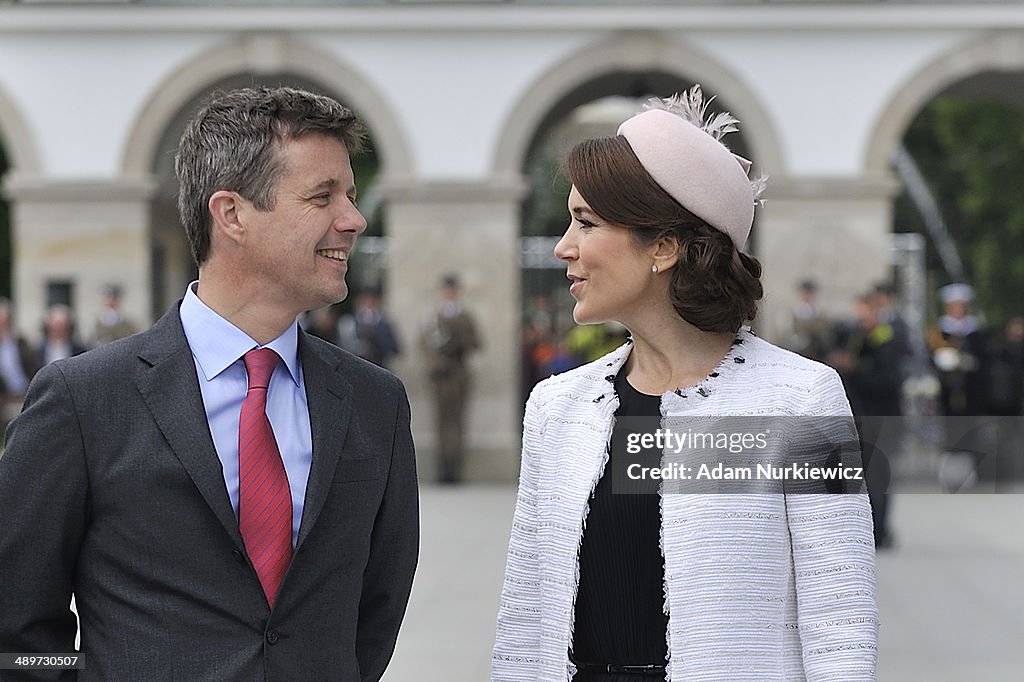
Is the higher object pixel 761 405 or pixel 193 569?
pixel 761 405

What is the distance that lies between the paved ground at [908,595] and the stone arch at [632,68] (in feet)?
13.3

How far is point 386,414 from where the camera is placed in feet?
9.93

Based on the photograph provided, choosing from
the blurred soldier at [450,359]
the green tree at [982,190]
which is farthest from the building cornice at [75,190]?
the green tree at [982,190]

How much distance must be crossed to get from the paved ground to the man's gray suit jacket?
459 centimetres

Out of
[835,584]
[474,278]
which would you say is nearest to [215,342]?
A: [835,584]

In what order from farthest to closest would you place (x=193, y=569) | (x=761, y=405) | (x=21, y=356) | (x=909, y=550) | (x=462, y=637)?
(x=21, y=356) < (x=909, y=550) < (x=462, y=637) < (x=761, y=405) < (x=193, y=569)

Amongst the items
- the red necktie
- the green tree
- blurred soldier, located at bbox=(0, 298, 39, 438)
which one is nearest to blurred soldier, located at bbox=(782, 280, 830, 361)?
blurred soldier, located at bbox=(0, 298, 39, 438)

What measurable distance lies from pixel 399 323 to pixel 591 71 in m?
3.46

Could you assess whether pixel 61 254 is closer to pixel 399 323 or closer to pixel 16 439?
pixel 399 323

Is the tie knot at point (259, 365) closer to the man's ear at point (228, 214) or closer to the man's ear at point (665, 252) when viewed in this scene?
the man's ear at point (228, 214)

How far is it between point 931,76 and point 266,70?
7295 mm

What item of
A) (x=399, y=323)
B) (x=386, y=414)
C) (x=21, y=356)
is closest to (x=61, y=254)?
(x=21, y=356)

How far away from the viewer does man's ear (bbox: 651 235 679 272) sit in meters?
2.94

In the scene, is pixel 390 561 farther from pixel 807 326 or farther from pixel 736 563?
pixel 807 326
